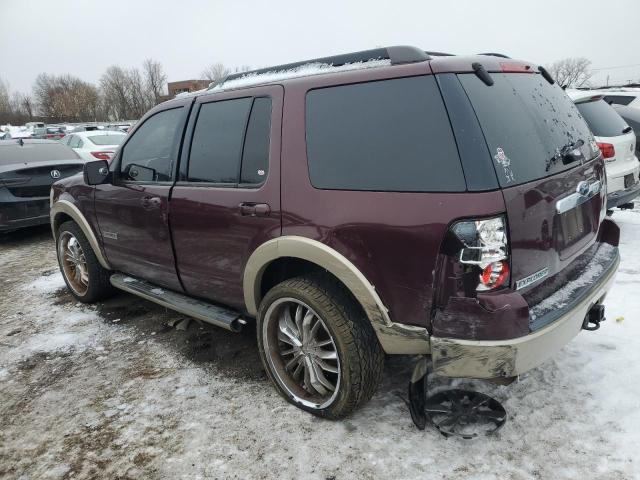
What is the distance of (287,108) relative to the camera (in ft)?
8.55

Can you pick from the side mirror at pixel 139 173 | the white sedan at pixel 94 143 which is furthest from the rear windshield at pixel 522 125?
the white sedan at pixel 94 143

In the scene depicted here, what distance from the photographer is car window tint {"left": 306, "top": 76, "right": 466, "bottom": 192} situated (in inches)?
79.8

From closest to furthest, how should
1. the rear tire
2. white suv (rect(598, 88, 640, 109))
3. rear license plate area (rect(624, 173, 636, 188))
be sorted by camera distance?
1. the rear tire
2. rear license plate area (rect(624, 173, 636, 188))
3. white suv (rect(598, 88, 640, 109))

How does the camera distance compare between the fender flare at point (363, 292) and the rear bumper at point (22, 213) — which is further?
the rear bumper at point (22, 213)

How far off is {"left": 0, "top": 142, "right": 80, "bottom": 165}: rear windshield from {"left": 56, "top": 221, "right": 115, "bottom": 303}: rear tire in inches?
139

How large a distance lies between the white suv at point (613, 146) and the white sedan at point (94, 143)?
370 inches

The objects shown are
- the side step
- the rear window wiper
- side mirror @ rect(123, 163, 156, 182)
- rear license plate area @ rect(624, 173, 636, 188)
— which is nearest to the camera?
the rear window wiper

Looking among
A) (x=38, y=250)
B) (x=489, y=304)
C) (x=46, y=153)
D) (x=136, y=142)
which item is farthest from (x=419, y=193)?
(x=46, y=153)

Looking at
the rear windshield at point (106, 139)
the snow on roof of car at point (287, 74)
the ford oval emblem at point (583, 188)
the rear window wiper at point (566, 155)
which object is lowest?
the ford oval emblem at point (583, 188)

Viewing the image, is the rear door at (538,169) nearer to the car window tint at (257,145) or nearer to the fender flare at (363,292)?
the fender flare at (363,292)

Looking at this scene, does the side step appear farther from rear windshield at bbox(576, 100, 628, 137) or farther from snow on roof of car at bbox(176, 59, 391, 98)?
rear windshield at bbox(576, 100, 628, 137)

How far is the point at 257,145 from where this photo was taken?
2.75 m

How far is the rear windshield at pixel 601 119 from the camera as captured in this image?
5348mm

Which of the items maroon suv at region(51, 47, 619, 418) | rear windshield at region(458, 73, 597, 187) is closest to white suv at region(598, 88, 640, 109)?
maroon suv at region(51, 47, 619, 418)
